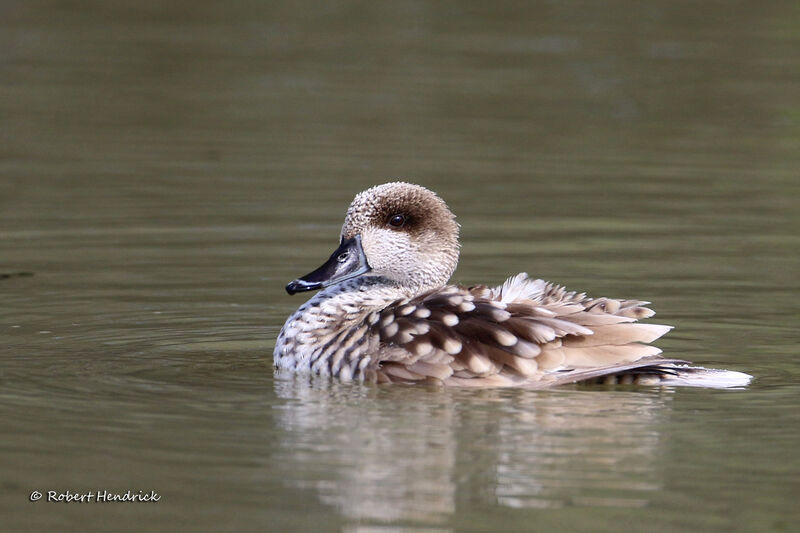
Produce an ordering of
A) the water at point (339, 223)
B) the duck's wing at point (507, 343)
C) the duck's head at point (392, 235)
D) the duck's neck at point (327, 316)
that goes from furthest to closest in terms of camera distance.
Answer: the duck's head at point (392, 235)
the duck's neck at point (327, 316)
the duck's wing at point (507, 343)
the water at point (339, 223)

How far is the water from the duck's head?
77 cm

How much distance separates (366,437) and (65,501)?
1.40m

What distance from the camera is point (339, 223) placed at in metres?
13.0

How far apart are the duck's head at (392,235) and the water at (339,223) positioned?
2.53 feet

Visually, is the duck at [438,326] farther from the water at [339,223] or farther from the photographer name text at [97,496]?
the photographer name text at [97,496]

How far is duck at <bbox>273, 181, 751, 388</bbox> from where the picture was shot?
26.5ft

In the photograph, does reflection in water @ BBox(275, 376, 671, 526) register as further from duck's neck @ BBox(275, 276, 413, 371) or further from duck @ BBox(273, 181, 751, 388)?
duck's neck @ BBox(275, 276, 413, 371)

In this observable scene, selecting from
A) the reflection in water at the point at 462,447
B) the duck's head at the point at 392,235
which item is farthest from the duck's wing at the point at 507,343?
the duck's head at the point at 392,235

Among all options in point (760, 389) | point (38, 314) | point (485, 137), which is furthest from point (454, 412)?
point (485, 137)

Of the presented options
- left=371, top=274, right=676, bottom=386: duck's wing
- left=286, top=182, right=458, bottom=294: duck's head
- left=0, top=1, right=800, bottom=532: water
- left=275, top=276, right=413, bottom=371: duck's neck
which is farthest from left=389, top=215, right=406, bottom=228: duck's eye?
left=0, top=1, right=800, bottom=532: water

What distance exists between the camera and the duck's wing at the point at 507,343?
8047mm

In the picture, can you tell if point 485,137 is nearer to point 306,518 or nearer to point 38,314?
point 38,314

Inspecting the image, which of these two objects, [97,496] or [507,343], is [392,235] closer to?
[507,343]

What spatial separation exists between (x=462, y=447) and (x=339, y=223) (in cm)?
612
